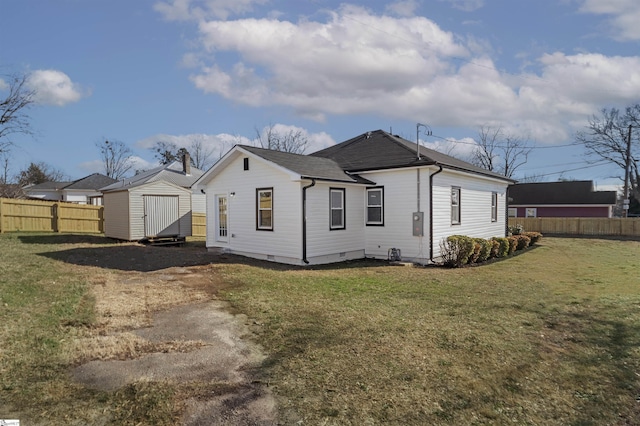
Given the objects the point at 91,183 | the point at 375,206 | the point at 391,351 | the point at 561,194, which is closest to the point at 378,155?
the point at 375,206

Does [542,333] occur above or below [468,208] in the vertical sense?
below

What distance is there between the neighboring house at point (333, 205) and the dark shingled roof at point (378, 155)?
0.07 m

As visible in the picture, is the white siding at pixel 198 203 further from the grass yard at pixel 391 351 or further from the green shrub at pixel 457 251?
the green shrub at pixel 457 251

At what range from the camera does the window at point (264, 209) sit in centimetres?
1343

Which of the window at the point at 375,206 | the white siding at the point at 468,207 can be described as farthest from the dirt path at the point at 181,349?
the white siding at the point at 468,207

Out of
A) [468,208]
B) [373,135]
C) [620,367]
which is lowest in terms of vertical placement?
[620,367]

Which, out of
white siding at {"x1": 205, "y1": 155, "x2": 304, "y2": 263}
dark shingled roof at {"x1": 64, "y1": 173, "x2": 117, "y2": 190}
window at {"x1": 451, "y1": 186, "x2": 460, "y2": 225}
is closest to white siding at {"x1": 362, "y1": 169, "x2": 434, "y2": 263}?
window at {"x1": 451, "y1": 186, "x2": 460, "y2": 225}

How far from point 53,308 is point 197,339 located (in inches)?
120

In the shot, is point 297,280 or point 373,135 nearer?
point 297,280

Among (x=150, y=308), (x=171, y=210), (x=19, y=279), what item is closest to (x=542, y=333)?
(x=150, y=308)

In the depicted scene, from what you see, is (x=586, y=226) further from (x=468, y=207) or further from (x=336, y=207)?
(x=336, y=207)

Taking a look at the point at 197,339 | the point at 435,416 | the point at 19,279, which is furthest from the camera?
the point at 19,279

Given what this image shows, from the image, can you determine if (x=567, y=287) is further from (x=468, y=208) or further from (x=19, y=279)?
(x=19, y=279)

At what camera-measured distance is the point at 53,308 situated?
6805mm
